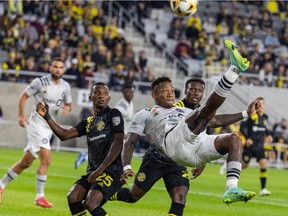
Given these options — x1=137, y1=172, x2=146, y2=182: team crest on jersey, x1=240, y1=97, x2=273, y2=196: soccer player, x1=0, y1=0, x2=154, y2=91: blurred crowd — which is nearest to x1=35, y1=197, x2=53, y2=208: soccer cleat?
x1=137, y1=172, x2=146, y2=182: team crest on jersey

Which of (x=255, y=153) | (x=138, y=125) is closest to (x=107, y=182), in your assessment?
(x=138, y=125)

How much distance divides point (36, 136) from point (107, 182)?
470 centimetres

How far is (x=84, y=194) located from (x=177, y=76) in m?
25.9

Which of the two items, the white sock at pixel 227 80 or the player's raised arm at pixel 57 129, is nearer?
the white sock at pixel 227 80

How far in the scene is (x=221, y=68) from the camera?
35.2 metres

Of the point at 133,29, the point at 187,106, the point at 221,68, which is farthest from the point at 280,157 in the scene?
the point at 187,106

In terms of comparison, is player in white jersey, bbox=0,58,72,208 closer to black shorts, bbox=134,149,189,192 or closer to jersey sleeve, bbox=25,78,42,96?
jersey sleeve, bbox=25,78,42,96

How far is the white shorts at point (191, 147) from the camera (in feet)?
37.6

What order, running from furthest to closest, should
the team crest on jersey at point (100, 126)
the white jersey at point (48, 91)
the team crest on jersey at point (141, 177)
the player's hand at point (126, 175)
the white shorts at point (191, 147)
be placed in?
the white jersey at point (48, 91) < the team crest on jersey at point (141, 177) < the team crest on jersey at point (100, 126) < the player's hand at point (126, 175) < the white shorts at point (191, 147)

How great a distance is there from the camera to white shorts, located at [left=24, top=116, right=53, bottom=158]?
16.4 m

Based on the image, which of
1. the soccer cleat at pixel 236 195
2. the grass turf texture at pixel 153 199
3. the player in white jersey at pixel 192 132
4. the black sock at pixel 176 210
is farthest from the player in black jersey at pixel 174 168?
the grass turf texture at pixel 153 199

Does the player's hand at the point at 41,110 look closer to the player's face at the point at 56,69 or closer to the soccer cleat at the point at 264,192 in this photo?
the player's face at the point at 56,69

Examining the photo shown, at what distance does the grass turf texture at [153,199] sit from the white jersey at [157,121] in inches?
123

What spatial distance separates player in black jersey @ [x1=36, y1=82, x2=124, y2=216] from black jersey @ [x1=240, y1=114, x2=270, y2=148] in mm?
11004
